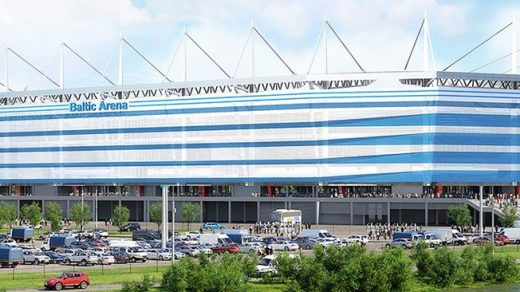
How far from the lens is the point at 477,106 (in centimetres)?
15400

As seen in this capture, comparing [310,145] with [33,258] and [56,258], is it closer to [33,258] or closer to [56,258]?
[56,258]

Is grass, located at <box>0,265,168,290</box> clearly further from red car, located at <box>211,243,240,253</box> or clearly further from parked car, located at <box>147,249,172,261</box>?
red car, located at <box>211,243,240,253</box>

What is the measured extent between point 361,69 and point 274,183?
80.0ft

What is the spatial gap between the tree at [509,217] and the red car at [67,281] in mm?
71555

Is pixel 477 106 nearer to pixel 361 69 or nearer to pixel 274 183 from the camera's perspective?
pixel 361 69

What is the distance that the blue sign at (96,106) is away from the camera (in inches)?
6850

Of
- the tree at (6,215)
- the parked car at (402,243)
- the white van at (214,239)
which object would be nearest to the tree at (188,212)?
the tree at (6,215)

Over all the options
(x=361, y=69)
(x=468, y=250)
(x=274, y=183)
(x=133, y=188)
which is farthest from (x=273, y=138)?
(x=468, y=250)

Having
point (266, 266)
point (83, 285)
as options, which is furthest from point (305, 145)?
point (83, 285)

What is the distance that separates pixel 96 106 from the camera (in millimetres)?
176500

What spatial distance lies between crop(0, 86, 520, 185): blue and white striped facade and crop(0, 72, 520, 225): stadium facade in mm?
173

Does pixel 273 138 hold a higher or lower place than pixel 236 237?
higher

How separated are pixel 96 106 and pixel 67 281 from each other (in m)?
110

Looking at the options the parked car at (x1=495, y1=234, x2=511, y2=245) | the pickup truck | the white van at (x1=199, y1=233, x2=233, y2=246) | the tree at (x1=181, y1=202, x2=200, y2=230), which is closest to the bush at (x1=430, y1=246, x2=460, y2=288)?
the pickup truck
